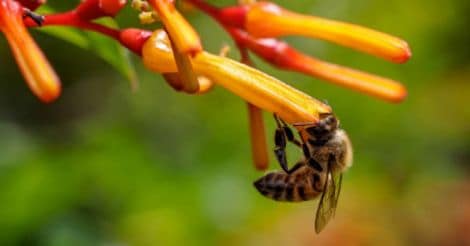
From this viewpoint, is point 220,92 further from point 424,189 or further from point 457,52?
point 457,52

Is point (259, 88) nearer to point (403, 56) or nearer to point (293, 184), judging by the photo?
point (403, 56)

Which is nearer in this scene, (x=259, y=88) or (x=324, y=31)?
(x=259, y=88)

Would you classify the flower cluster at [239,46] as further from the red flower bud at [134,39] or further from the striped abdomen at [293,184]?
the striped abdomen at [293,184]

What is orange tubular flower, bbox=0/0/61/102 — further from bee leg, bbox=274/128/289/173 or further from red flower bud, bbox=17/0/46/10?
bee leg, bbox=274/128/289/173

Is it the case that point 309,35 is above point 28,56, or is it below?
below

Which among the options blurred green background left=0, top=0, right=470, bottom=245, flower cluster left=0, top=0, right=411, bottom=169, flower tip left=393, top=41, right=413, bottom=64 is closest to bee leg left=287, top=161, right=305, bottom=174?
flower cluster left=0, top=0, right=411, bottom=169

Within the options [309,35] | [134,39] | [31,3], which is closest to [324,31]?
[309,35]
